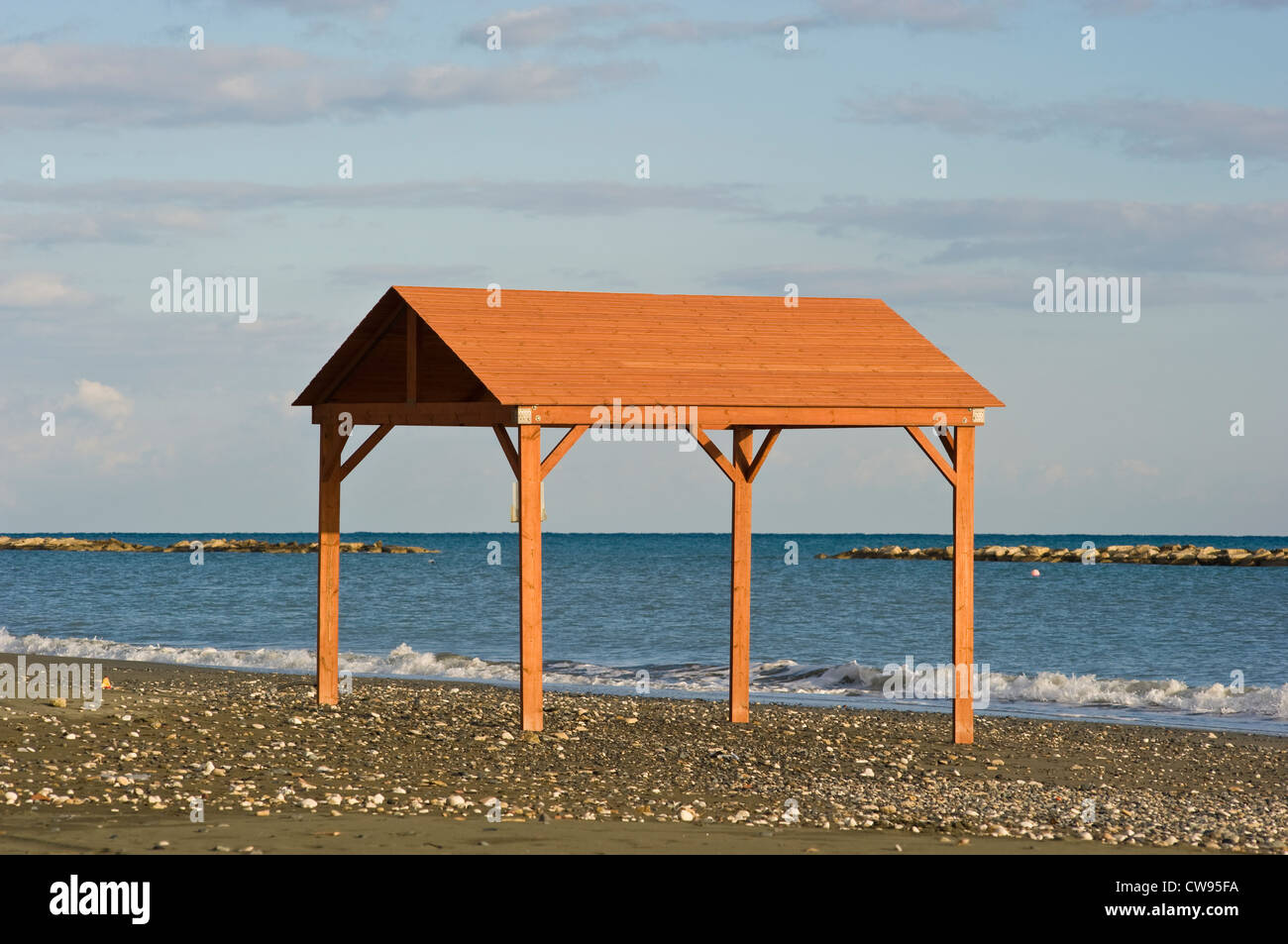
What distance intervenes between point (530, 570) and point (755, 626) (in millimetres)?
31573

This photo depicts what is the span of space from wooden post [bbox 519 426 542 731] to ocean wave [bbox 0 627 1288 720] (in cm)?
1069

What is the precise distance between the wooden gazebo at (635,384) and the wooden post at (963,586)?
0.02m

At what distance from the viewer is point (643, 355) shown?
57.5ft

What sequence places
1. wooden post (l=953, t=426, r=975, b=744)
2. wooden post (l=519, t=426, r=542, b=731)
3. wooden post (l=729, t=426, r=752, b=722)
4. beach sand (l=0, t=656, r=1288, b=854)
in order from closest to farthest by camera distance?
beach sand (l=0, t=656, r=1288, b=854) < wooden post (l=519, t=426, r=542, b=731) < wooden post (l=953, t=426, r=975, b=744) < wooden post (l=729, t=426, r=752, b=722)


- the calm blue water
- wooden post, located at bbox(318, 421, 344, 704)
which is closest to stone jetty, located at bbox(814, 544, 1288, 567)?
the calm blue water

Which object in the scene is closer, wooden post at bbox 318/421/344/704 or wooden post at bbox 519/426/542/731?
wooden post at bbox 519/426/542/731

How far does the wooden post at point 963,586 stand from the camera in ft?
57.2

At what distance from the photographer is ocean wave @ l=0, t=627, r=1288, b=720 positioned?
84.4 ft

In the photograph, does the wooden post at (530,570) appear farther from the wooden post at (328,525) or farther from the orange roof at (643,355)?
the wooden post at (328,525)

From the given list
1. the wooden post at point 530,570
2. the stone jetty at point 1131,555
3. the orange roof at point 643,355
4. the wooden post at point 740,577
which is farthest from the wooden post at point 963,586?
the stone jetty at point 1131,555

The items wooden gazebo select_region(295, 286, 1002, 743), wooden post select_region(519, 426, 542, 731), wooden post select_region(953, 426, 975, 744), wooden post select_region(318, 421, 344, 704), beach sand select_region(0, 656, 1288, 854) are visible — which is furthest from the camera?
wooden post select_region(318, 421, 344, 704)

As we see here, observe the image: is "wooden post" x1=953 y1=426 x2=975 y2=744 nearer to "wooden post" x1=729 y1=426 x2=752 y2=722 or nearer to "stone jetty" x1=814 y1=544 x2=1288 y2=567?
"wooden post" x1=729 y1=426 x2=752 y2=722
